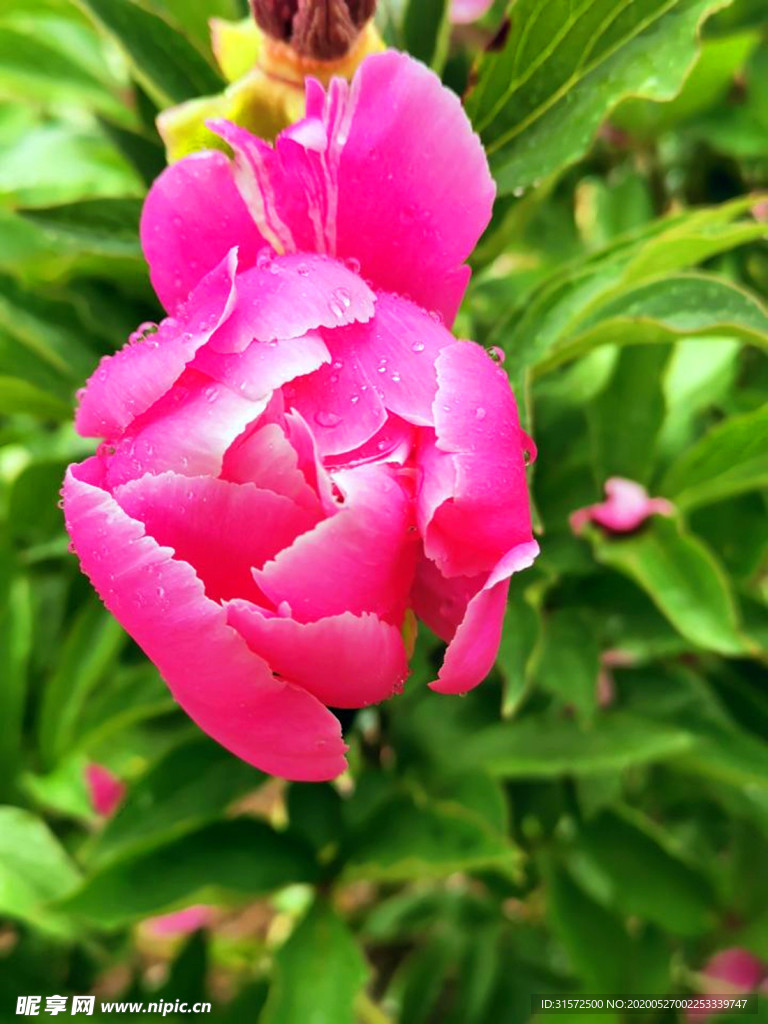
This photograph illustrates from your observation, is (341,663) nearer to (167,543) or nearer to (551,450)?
(167,543)

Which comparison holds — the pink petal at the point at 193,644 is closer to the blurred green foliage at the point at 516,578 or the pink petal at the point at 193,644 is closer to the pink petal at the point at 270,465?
the pink petal at the point at 270,465

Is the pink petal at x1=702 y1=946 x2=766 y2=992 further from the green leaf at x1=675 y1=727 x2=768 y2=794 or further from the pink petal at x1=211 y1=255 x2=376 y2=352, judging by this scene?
the pink petal at x1=211 y1=255 x2=376 y2=352

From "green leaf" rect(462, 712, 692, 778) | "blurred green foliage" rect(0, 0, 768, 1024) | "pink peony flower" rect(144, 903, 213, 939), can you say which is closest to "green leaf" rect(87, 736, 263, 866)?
"blurred green foliage" rect(0, 0, 768, 1024)

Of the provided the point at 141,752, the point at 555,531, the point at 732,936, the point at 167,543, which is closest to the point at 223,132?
the point at 167,543

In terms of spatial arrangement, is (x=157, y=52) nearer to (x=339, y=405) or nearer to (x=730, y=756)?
(x=339, y=405)

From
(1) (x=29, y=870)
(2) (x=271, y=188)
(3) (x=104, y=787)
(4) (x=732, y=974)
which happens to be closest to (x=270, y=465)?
(2) (x=271, y=188)
